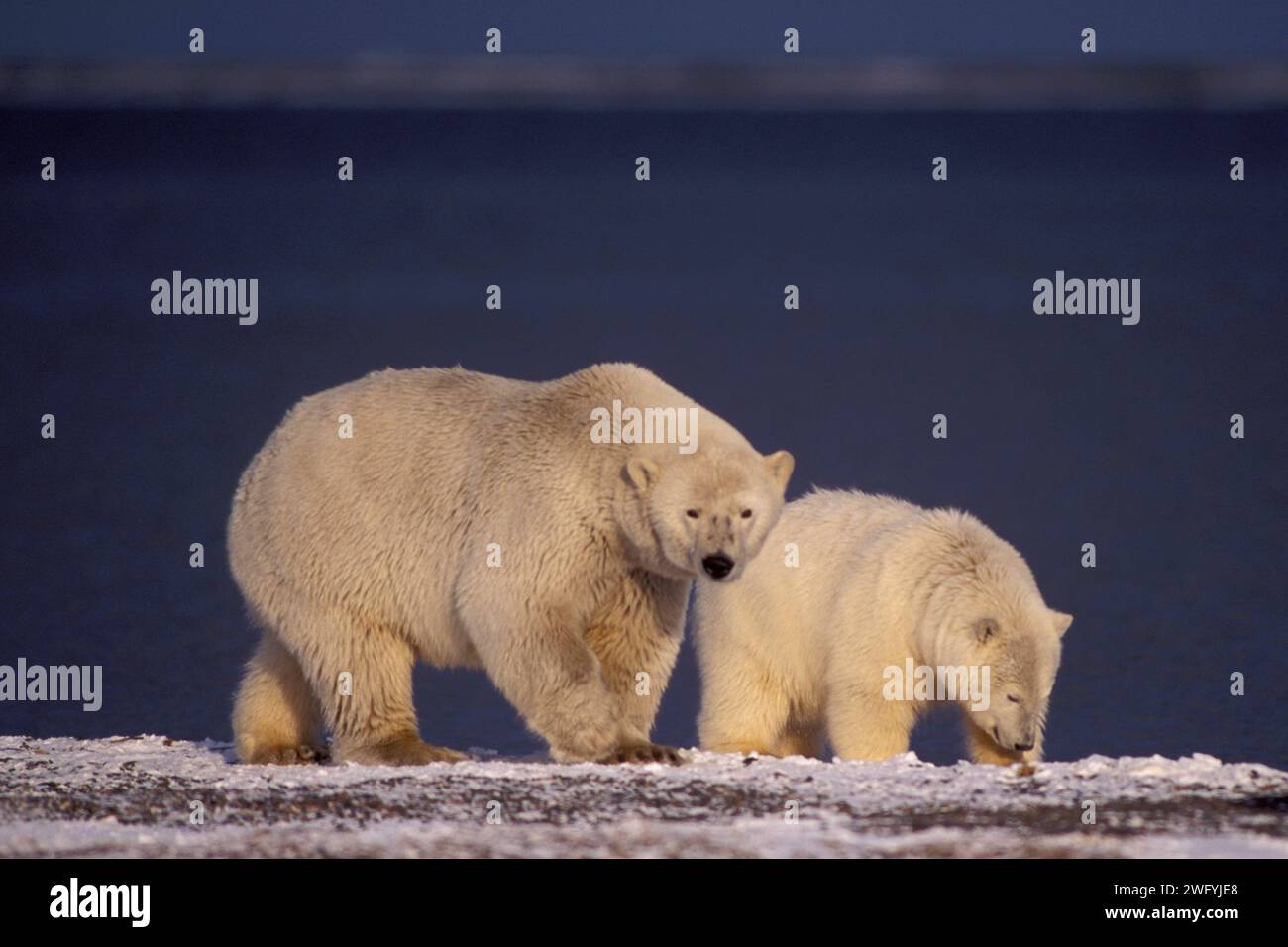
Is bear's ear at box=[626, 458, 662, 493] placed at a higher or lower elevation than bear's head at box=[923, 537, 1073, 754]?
higher

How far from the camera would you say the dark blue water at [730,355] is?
18.5 meters

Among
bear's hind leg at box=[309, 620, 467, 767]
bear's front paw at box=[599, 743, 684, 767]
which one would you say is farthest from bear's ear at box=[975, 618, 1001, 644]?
bear's hind leg at box=[309, 620, 467, 767]

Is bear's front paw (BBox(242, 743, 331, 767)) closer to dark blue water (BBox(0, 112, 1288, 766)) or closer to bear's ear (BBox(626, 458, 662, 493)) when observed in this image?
Answer: bear's ear (BBox(626, 458, 662, 493))

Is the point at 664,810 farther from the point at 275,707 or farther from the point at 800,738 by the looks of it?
the point at 800,738

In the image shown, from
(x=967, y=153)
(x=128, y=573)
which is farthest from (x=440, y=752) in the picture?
(x=967, y=153)

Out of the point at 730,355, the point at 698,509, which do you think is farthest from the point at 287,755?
the point at 730,355

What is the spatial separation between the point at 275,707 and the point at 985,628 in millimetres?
3640

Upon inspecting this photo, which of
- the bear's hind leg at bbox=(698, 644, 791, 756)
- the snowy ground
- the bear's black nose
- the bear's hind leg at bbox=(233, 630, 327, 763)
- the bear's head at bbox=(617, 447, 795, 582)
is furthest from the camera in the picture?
the bear's hind leg at bbox=(698, 644, 791, 756)

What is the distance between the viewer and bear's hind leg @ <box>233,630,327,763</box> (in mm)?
11242

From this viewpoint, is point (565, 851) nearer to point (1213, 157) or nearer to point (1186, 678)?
point (1186, 678)

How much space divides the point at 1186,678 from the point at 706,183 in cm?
7595

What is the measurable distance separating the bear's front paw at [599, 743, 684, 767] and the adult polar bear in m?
0.01

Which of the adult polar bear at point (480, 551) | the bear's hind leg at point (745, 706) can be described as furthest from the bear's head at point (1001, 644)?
the adult polar bear at point (480, 551)

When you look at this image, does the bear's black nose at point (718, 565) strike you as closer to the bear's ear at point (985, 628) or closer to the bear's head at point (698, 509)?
the bear's head at point (698, 509)
